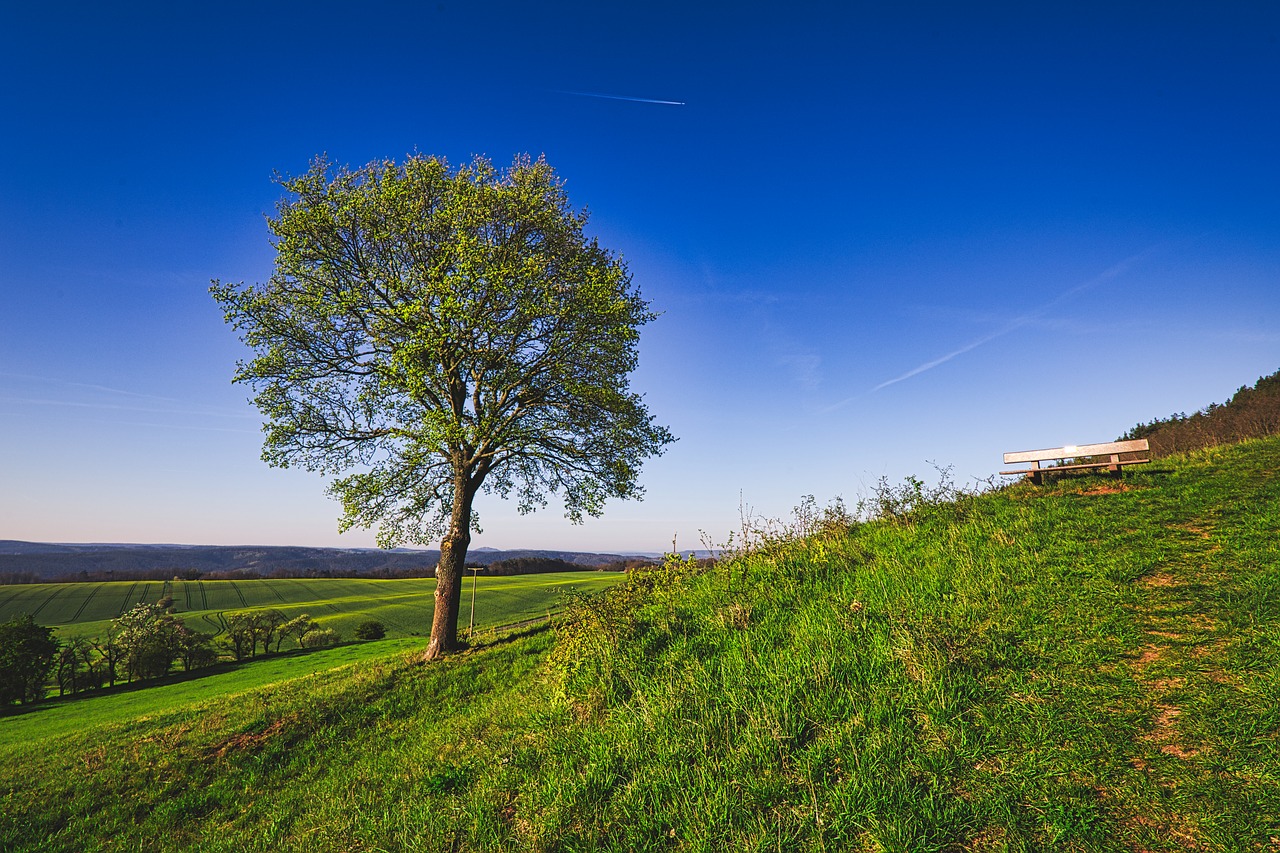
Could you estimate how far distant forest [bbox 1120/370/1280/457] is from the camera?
31283 mm

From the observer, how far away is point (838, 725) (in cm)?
511

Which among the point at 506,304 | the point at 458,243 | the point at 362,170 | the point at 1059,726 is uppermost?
the point at 362,170

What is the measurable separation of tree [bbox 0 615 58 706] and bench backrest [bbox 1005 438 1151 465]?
209 feet

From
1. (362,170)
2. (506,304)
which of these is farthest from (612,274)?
(362,170)

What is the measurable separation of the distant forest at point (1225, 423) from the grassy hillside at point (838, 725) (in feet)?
97.5

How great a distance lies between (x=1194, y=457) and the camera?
16656 mm

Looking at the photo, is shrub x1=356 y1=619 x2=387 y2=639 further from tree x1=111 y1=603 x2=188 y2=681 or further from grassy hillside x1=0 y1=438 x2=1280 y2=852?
grassy hillside x1=0 y1=438 x2=1280 y2=852

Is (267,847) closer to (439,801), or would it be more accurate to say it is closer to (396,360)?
(439,801)

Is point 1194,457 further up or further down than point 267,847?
further up

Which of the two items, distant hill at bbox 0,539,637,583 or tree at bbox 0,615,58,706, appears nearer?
tree at bbox 0,615,58,706

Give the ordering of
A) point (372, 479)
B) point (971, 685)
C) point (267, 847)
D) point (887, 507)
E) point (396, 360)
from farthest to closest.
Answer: point (372, 479), point (396, 360), point (887, 507), point (267, 847), point (971, 685)

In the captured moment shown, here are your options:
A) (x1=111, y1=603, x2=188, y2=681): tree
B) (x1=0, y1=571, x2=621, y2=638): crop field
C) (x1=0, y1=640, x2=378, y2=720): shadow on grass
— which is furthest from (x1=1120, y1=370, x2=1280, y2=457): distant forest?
(x1=111, y1=603, x2=188, y2=681): tree

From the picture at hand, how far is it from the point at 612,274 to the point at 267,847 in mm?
13778

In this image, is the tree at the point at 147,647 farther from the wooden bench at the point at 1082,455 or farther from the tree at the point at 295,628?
the wooden bench at the point at 1082,455
